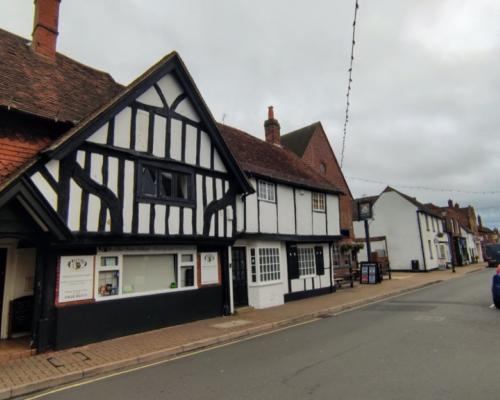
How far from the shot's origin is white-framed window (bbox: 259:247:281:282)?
14.3 m

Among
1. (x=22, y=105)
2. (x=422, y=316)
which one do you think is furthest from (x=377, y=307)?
(x=22, y=105)

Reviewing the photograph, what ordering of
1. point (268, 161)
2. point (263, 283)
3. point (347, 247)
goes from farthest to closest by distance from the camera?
point (347, 247) → point (268, 161) → point (263, 283)

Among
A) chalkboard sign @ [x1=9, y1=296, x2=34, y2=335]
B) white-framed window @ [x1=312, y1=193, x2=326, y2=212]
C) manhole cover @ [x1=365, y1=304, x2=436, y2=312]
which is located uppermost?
white-framed window @ [x1=312, y1=193, x2=326, y2=212]

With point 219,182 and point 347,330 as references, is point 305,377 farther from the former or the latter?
point 219,182

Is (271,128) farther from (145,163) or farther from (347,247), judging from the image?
(145,163)

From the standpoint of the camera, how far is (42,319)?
7996mm

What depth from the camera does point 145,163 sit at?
10.2 metres

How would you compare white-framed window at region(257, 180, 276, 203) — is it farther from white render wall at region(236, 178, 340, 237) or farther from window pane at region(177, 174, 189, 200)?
window pane at region(177, 174, 189, 200)

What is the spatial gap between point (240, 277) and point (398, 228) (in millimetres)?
24019

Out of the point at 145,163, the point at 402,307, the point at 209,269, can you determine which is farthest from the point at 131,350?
the point at 402,307

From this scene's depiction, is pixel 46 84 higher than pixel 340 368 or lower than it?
higher

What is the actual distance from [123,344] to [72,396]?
3.00 metres

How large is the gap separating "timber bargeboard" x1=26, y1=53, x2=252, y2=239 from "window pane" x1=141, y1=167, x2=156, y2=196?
0.20m

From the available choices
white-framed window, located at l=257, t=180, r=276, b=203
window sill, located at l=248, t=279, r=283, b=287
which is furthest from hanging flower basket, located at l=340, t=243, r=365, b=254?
white-framed window, located at l=257, t=180, r=276, b=203
